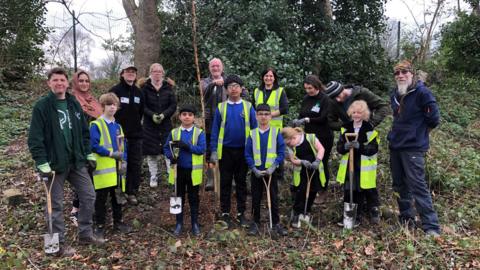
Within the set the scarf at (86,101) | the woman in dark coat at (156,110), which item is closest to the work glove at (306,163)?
the woman in dark coat at (156,110)

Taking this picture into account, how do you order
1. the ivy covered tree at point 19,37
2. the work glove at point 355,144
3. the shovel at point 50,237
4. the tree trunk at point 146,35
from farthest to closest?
the ivy covered tree at point 19,37 < the tree trunk at point 146,35 < the work glove at point 355,144 < the shovel at point 50,237

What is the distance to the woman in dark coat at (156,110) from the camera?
5914 millimetres

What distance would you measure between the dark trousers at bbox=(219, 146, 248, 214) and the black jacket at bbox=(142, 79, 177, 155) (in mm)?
1435

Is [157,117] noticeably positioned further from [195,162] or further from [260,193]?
[260,193]

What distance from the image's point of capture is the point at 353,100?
206 inches

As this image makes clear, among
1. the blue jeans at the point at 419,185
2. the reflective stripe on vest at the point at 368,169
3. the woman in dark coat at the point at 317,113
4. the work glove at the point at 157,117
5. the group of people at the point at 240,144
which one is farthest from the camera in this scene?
the work glove at the point at 157,117

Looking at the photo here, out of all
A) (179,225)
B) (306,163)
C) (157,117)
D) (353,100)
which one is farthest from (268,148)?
(157,117)

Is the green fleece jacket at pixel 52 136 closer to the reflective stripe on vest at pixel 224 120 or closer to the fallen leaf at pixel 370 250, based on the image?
the reflective stripe on vest at pixel 224 120

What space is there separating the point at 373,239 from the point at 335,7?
8805mm

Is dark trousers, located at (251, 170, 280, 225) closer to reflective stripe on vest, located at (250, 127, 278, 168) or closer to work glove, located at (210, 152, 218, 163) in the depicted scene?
reflective stripe on vest, located at (250, 127, 278, 168)

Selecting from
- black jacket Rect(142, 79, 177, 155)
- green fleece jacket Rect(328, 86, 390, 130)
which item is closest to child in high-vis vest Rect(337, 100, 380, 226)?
green fleece jacket Rect(328, 86, 390, 130)

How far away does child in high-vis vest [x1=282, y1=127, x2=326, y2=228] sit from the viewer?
5023 mm

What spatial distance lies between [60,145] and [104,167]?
679 mm

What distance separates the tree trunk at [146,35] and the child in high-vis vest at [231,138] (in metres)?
3.99
